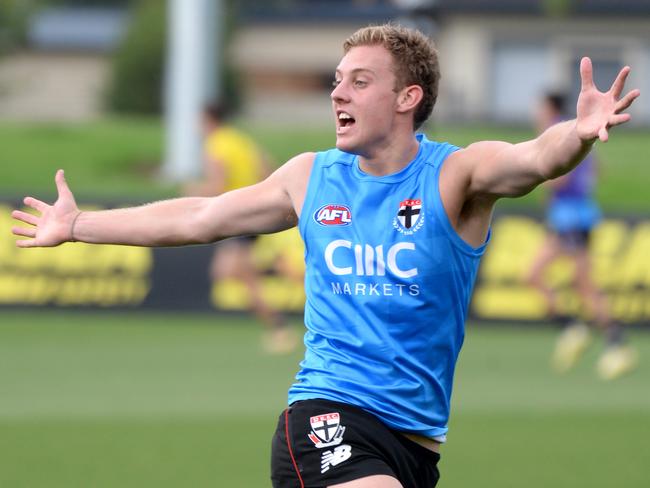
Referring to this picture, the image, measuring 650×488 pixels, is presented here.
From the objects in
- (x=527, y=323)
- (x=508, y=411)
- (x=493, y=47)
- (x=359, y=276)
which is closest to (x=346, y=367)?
(x=359, y=276)

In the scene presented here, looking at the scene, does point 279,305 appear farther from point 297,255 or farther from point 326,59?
point 326,59

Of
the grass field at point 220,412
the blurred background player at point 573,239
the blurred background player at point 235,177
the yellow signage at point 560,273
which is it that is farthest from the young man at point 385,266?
the yellow signage at point 560,273

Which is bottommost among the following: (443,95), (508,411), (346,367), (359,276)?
(508,411)

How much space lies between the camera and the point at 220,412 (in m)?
10.2

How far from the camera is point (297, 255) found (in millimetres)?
16094

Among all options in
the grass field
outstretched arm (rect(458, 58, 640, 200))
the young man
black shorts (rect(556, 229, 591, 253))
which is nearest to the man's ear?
the young man

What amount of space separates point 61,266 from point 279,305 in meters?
2.62

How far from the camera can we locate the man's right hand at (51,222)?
5.23 meters

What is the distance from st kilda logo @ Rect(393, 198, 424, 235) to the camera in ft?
15.4

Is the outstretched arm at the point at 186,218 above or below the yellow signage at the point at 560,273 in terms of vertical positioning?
above

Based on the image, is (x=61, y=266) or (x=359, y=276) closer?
(x=359, y=276)

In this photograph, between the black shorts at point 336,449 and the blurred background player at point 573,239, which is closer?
the black shorts at point 336,449

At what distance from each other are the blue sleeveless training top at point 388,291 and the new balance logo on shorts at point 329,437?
0.27ft

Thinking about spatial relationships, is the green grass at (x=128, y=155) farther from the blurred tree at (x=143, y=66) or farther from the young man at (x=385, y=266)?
the young man at (x=385, y=266)
